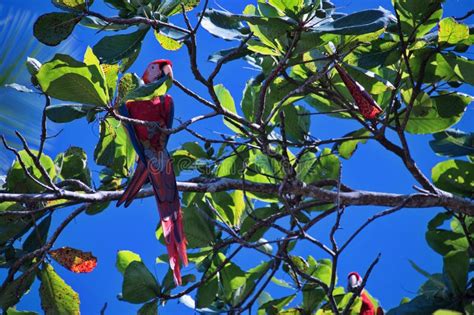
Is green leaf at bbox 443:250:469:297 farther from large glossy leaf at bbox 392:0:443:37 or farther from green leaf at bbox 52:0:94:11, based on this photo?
green leaf at bbox 52:0:94:11

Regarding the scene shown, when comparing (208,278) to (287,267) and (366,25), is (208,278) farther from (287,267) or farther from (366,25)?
(366,25)

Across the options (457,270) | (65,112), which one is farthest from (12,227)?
(457,270)

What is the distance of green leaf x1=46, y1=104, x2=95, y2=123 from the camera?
1.28 metres

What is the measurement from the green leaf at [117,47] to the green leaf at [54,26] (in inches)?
2.5

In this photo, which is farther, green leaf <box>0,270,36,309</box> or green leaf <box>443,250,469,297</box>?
green leaf <box>0,270,36,309</box>

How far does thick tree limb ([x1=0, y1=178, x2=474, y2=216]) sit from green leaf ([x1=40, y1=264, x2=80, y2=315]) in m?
0.23

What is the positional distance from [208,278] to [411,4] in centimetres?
70

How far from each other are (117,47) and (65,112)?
0.50ft

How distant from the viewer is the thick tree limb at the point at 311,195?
4.43ft

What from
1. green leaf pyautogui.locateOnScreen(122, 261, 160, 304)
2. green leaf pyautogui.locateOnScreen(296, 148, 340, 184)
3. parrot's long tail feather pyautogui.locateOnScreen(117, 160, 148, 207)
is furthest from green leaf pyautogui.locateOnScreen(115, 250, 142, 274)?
green leaf pyautogui.locateOnScreen(296, 148, 340, 184)

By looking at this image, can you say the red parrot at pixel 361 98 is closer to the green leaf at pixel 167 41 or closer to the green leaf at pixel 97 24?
the green leaf at pixel 167 41

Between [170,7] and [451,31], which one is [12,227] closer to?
[170,7]

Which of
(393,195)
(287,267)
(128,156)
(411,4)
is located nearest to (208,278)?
(287,267)

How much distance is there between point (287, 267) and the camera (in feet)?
5.59
